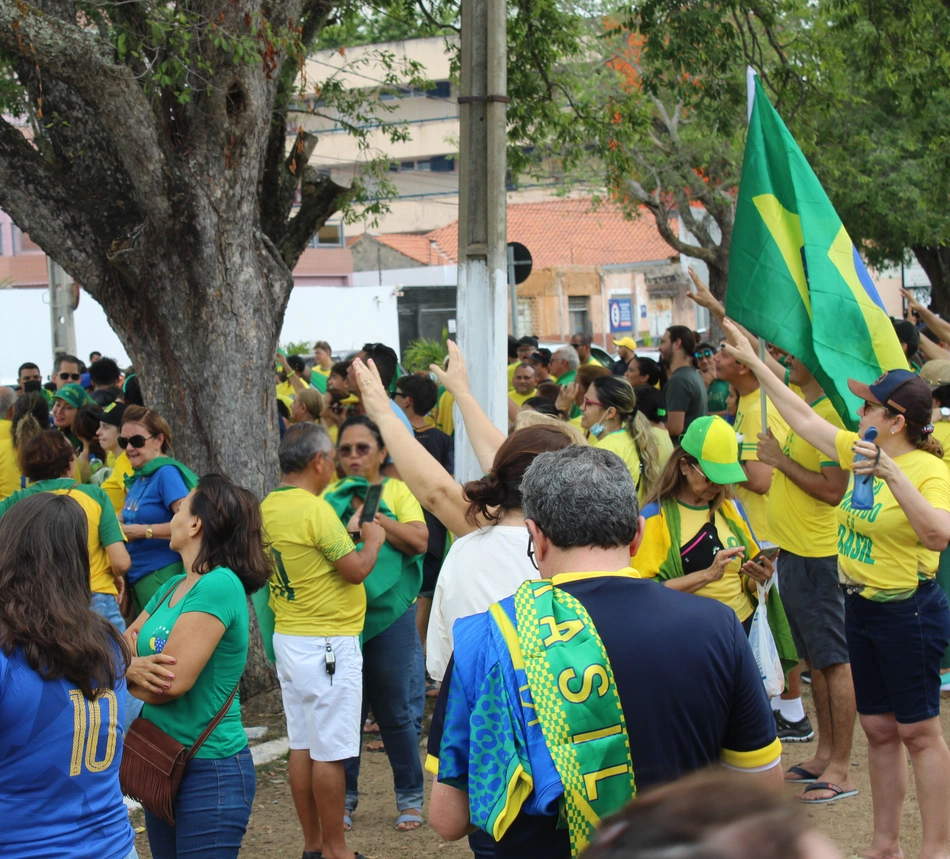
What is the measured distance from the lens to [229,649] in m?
3.58

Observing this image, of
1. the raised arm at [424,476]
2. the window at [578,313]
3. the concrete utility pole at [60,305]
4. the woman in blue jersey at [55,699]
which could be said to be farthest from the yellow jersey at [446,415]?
the window at [578,313]

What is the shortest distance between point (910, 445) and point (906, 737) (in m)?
1.18

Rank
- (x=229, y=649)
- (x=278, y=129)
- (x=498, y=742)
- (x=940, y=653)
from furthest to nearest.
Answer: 1. (x=278, y=129)
2. (x=940, y=653)
3. (x=229, y=649)
4. (x=498, y=742)

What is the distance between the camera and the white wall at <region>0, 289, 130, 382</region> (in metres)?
25.9

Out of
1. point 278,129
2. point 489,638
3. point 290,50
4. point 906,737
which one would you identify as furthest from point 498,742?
point 278,129

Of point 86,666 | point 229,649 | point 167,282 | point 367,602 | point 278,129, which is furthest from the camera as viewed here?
point 278,129

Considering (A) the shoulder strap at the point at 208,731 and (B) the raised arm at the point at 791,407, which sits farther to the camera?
(B) the raised arm at the point at 791,407

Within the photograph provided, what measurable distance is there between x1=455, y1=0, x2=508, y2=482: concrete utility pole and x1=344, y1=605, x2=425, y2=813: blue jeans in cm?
97

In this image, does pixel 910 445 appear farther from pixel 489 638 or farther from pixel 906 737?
pixel 489 638

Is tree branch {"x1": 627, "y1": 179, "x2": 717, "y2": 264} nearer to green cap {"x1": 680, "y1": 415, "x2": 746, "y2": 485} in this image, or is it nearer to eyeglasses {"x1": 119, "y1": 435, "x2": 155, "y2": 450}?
eyeglasses {"x1": 119, "y1": 435, "x2": 155, "y2": 450}

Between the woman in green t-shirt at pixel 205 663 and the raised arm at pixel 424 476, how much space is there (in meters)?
0.57

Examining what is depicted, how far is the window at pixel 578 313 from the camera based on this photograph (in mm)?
39906

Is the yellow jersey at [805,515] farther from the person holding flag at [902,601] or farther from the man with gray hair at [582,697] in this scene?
the man with gray hair at [582,697]

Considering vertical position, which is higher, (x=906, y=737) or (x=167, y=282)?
(x=167, y=282)
